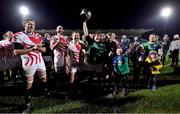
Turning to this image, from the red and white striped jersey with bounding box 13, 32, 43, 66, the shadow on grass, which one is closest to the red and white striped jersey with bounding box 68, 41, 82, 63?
the shadow on grass

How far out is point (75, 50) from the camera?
11.5 m

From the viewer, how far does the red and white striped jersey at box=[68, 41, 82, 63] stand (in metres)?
11.4

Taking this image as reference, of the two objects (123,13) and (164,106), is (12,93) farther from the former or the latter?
(123,13)

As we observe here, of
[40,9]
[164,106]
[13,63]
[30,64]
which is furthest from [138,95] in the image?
[40,9]

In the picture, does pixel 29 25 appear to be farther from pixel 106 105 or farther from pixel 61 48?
pixel 106 105

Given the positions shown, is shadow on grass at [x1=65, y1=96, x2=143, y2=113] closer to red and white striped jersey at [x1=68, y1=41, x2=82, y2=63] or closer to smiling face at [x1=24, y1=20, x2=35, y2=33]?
red and white striped jersey at [x1=68, y1=41, x2=82, y2=63]

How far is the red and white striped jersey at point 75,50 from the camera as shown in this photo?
451 inches

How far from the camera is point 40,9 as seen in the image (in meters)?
49.6

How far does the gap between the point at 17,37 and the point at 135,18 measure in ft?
151

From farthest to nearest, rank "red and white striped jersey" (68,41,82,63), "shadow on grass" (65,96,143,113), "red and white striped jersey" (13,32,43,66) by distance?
"red and white striped jersey" (68,41,82,63) → "shadow on grass" (65,96,143,113) → "red and white striped jersey" (13,32,43,66)

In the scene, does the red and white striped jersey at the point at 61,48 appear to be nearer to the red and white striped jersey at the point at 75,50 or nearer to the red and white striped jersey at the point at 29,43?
the red and white striped jersey at the point at 75,50

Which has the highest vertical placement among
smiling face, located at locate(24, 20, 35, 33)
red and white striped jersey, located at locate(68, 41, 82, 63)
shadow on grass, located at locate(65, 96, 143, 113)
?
smiling face, located at locate(24, 20, 35, 33)

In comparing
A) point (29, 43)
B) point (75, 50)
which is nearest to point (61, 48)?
point (75, 50)

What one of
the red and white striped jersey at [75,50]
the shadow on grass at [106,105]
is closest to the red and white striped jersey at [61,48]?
the red and white striped jersey at [75,50]
